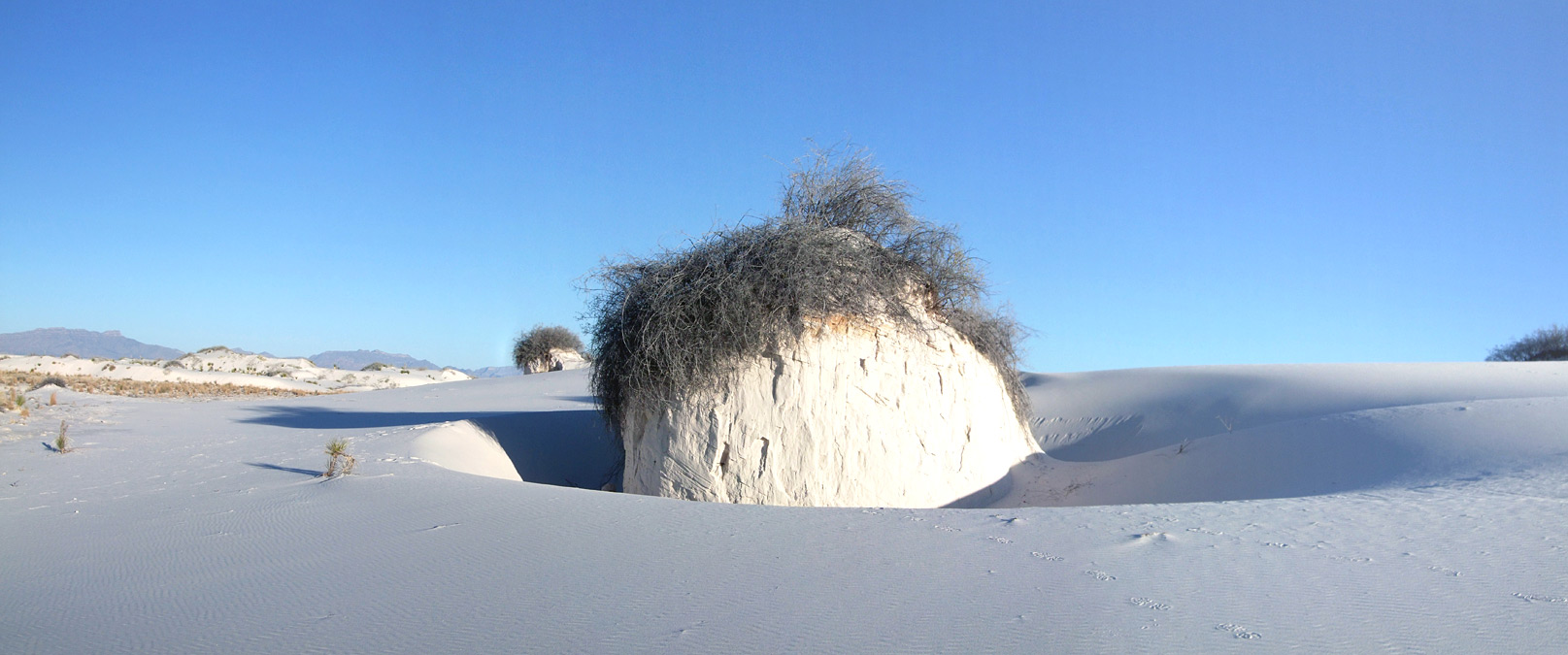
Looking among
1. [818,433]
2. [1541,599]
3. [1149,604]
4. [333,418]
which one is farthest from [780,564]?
[333,418]

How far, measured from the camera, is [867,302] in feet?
27.2

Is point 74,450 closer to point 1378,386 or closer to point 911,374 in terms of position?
point 911,374

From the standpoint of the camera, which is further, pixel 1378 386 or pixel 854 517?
pixel 1378 386

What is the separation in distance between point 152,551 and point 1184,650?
565 centimetres

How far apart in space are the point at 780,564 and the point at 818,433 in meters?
3.81

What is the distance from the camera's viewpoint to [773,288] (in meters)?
7.90

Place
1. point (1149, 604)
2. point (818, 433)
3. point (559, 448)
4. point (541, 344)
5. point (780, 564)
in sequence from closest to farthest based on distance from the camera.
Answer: point (1149, 604), point (780, 564), point (818, 433), point (559, 448), point (541, 344)

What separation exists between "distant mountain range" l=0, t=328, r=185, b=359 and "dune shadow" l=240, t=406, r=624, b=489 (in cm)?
13492

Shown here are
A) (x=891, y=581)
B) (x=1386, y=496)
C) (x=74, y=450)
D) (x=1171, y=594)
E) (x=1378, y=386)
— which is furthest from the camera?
(x=1378, y=386)

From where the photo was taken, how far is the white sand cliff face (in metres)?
7.78

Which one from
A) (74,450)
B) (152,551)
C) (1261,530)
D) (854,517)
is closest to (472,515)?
(152,551)

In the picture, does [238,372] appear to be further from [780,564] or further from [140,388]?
[780,564]

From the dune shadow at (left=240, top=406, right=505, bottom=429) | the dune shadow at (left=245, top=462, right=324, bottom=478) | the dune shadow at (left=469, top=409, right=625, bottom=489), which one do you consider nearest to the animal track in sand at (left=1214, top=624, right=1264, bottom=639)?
the dune shadow at (left=245, top=462, right=324, bottom=478)

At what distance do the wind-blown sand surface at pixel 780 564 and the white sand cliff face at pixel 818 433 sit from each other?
5.94ft
